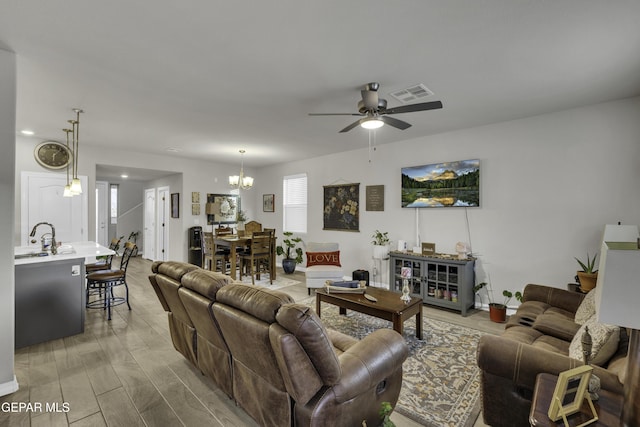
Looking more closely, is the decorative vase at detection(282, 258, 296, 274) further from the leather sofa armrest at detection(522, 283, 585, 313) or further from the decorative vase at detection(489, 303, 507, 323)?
the leather sofa armrest at detection(522, 283, 585, 313)

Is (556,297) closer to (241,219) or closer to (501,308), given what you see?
(501,308)

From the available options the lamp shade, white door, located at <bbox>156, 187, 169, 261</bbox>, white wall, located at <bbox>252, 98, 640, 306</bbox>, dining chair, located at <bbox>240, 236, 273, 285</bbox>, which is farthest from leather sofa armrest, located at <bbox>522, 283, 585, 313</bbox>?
white door, located at <bbox>156, 187, 169, 261</bbox>

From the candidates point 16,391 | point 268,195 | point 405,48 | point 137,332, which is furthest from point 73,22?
point 268,195

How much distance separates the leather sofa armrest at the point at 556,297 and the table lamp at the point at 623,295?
204 centimetres

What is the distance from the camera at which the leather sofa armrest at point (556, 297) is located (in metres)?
2.74

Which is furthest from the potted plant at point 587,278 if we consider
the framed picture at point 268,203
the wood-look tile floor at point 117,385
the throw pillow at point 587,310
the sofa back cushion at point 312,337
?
the framed picture at point 268,203

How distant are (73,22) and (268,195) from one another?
585 cm

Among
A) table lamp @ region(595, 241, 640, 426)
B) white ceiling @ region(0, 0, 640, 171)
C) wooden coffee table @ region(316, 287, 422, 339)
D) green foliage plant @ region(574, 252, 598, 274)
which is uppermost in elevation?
white ceiling @ region(0, 0, 640, 171)

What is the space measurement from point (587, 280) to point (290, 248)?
211 inches

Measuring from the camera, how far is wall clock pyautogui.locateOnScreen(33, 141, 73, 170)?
4.86 m

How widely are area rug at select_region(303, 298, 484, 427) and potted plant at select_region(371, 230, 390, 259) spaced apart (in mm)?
1323

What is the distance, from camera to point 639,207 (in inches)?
122

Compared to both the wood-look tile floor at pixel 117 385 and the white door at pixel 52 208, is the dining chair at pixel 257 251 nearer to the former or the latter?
the wood-look tile floor at pixel 117 385

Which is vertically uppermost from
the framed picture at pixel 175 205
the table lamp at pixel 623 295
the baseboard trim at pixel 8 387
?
the framed picture at pixel 175 205
